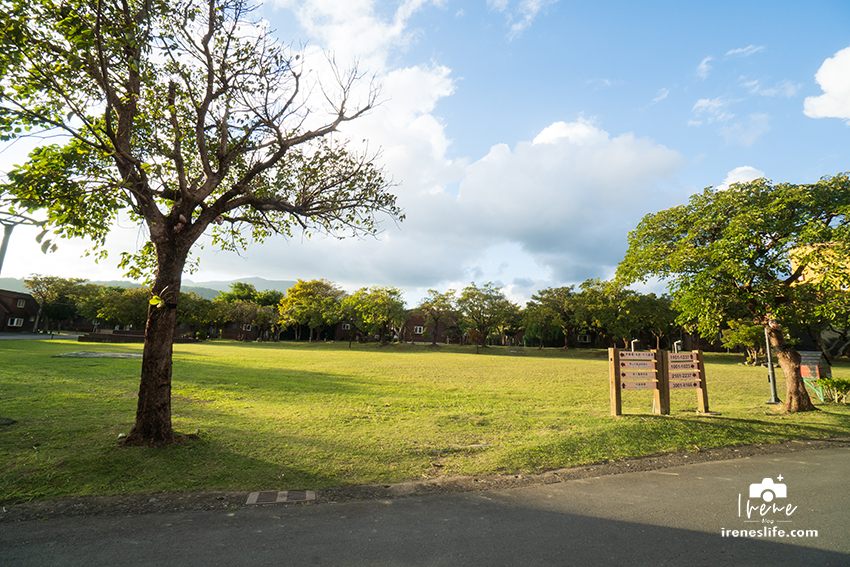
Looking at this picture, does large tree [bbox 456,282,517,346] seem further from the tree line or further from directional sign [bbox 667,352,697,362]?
directional sign [bbox 667,352,697,362]

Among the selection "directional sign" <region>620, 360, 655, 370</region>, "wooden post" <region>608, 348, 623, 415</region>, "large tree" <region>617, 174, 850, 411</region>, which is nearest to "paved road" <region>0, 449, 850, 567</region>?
"wooden post" <region>608, 348, 623, 415</region>

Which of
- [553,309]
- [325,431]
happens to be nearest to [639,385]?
[325,431]

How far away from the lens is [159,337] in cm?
616

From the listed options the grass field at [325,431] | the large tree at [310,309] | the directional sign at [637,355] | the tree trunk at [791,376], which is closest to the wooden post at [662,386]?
the directional sign at [637,355]

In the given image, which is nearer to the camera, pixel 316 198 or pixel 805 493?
pixel 805 493

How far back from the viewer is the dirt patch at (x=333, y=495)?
4105 millimetres

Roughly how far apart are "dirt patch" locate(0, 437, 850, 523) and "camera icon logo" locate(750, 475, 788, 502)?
3.52ft

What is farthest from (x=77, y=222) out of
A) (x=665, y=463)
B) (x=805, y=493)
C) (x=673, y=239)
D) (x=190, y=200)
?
(x=673, y=239)

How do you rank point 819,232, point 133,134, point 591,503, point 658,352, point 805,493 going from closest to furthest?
1. point 591,503
2. point 805,493
3. point 133,134
4. point 819,232
5. point 658,352

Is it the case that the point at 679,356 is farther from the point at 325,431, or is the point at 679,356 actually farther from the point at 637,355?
the point at 325,431

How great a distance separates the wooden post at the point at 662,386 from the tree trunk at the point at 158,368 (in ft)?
32.5

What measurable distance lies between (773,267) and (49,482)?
1473cm

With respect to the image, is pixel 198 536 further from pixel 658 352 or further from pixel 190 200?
pixel 658 352

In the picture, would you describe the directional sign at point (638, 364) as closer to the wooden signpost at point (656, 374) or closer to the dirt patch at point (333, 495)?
the wooden signpost at point (656, 374)
